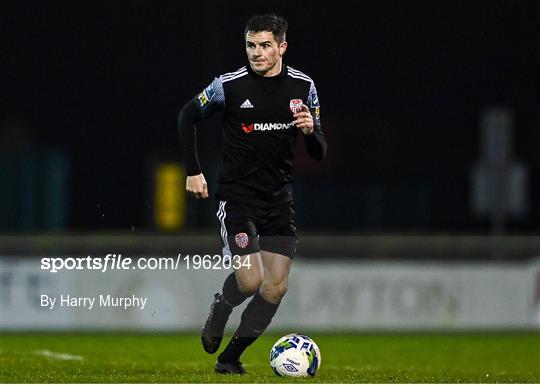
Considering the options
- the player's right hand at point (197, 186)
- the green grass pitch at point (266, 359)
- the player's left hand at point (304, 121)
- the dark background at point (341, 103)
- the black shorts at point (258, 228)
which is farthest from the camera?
the dark background at point (341, 103)

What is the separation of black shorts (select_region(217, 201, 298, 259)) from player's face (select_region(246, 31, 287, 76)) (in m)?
0.92

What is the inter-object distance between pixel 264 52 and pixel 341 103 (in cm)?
1932

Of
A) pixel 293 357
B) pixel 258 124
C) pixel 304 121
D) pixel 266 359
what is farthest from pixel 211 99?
pixel 266 359

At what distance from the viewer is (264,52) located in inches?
361

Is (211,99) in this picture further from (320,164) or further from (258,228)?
(320,164)

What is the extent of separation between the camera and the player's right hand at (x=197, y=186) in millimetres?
9117

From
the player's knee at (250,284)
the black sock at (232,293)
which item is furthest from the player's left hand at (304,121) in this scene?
the black sock at (232,293)

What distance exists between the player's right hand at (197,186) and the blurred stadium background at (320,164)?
1527 millimetres

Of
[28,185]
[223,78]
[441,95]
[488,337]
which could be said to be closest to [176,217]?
[28,185]

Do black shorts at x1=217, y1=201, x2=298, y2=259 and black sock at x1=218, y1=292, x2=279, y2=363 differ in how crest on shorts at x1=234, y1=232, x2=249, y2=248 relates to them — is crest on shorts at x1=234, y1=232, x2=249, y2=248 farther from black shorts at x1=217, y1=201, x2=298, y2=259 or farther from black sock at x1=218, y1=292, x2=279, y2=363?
black sock at x1=218, y1=292, x2=279, y2=363

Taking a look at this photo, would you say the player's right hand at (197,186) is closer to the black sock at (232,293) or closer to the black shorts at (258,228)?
the black shorts at (258,228)

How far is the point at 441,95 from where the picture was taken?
2556 centimetres

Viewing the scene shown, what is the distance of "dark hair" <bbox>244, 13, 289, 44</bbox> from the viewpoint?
9.15 meters

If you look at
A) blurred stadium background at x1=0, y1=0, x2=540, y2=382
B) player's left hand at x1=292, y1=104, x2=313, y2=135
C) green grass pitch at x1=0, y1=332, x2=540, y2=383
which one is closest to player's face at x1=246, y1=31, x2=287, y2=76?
player's left hand at x1=292, y1=104, x2=313, y2=135
